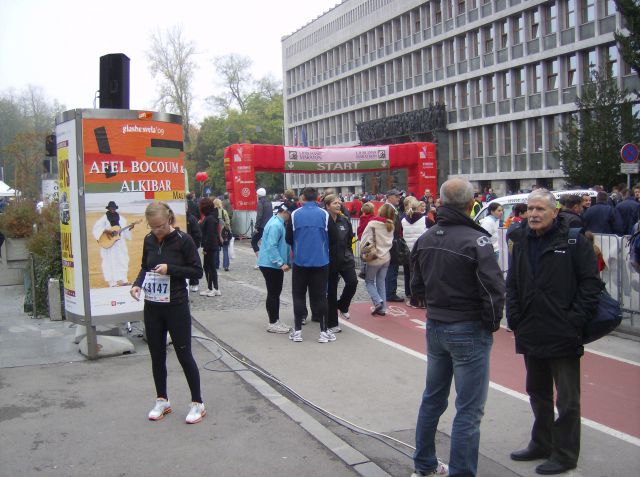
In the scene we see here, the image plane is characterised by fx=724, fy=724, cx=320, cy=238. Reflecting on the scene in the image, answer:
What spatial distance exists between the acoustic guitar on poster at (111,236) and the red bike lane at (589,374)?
3.56 meters

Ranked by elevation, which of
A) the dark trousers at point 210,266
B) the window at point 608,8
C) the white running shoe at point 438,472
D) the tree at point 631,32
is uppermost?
the window at point 608,8

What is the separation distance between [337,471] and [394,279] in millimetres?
7832

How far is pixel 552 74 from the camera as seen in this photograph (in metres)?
42.7

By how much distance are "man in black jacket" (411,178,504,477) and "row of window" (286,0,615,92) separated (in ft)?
125

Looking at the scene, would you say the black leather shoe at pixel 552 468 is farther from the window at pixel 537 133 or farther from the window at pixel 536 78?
the window at pixel 536 78

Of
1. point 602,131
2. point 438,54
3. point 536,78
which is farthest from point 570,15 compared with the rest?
point 602,131

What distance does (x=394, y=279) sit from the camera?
40.7 ft

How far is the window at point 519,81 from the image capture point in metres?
45.0

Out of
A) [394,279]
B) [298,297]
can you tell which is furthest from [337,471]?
[394,279]

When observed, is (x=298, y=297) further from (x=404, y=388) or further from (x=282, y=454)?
(x=282, y=454)

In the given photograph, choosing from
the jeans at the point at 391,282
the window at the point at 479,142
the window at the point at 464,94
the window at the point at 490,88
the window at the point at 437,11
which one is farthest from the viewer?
the window at the point at 437,11

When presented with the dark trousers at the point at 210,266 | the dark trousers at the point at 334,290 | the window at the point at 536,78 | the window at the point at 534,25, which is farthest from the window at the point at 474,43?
the dark trousers at the point at 334,290

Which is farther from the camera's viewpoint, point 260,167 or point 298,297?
point 260,167

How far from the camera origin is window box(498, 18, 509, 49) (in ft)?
151
